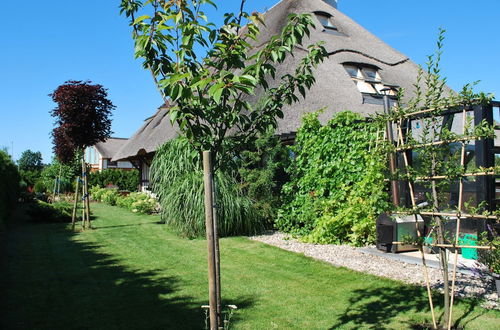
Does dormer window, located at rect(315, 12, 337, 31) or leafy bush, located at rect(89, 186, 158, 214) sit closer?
leafy bush, located at rect(89, 186, 158, 214)

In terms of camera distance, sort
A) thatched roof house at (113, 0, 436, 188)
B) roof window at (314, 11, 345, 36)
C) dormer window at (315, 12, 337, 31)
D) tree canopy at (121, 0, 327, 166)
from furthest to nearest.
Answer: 1. dormer window at (315, 12, 337, 31)
2. roof window at (314, 11, 345, 36)
3. thatched roof house at (113, 0, 436, 188)
4. tree canopy at (121, 0, 327, 166)

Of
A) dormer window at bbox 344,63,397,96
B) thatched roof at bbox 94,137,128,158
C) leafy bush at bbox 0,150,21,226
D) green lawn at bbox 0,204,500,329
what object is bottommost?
green lawn at bbox 0,204,500,329

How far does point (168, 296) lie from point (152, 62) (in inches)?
113

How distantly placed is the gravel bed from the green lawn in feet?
0.87

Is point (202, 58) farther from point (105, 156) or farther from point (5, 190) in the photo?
point (105, 156)

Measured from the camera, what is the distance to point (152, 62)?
234 cm

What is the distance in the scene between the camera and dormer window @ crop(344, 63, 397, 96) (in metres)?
11.7

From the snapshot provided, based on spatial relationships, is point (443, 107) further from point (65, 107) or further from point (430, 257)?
point (65, 107)

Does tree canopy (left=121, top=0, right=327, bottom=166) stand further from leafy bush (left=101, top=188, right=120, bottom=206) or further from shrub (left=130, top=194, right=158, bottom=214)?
leafy bush (left=101, top=188, right=120, bottom=206)

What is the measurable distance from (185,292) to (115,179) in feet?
85.2

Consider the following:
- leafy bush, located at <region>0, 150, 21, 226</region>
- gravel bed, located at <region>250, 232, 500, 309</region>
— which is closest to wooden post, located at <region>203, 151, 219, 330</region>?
gravel bed, located at <region>250, 232, 500, 309</region>

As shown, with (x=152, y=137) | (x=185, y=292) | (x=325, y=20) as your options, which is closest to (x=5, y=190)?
(x=152, y=137)

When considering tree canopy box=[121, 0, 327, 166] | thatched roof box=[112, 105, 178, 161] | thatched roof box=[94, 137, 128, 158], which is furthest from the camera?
thatched roof box=[94, 137, 128, 158]

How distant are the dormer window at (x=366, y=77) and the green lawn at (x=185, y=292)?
22.3 feet
